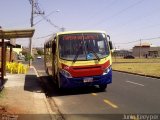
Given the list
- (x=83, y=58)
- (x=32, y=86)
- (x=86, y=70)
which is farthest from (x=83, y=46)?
(x=32, y=86)

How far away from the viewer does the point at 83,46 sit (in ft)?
55.0

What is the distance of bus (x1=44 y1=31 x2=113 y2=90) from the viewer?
16.1 m

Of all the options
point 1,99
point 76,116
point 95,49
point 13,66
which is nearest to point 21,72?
point 13,66

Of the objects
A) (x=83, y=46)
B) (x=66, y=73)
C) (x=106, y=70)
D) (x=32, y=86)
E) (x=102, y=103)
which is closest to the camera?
(x=102, y=103)

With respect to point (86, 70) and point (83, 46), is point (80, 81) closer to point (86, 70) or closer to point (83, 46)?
point (86, 70)

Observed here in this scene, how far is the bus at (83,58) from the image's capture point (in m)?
16.1

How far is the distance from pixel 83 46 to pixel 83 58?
69 centimetres

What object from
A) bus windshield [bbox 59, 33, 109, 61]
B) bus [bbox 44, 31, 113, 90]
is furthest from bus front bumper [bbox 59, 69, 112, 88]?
bus windshield [bbox 59, 33, 109, 61]

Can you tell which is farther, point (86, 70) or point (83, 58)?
point (83, 58)

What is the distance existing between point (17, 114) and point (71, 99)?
184 inches

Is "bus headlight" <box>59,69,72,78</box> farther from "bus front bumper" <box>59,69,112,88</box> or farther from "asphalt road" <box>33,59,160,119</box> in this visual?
"asphalt road" <box>33,59,160,119</box>

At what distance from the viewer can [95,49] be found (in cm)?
1672

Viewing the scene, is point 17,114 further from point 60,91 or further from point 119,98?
point 60,91

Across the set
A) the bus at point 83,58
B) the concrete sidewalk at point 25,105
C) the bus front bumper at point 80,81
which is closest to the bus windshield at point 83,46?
the bus at point 83,58
